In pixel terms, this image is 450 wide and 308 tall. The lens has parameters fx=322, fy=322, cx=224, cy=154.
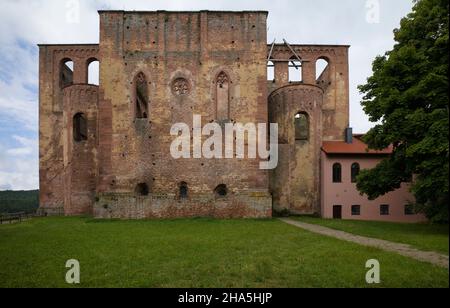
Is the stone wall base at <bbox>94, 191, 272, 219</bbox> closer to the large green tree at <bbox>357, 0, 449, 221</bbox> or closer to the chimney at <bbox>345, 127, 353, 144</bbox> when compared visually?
the large green tree at <bbox>357, 0, 449, 221</bbox>

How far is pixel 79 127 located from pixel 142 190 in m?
10.2

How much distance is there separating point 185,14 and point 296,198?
53.7 ft

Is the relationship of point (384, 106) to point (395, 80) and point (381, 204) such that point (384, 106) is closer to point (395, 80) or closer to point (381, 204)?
point (395, 80)

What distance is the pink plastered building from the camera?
80.3ft

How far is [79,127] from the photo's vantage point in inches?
1151

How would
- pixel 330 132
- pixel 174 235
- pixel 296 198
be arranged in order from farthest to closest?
pixel 330 132 < pixel 296 198 < pixel 174 235

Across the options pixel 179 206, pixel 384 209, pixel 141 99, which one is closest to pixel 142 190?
pixel 179 206

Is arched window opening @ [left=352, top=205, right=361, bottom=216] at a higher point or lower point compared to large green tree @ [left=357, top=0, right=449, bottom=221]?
lower

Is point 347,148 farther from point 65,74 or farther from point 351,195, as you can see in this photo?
point 65,74

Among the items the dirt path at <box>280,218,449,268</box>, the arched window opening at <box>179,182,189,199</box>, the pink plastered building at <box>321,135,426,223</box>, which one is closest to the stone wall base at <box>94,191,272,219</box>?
the arched window opening at <box>179,182,189,199</box>

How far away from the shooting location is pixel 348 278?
7.16 meters

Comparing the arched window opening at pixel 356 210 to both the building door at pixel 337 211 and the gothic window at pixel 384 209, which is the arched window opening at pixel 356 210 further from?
the gothic window at pixel 384 209

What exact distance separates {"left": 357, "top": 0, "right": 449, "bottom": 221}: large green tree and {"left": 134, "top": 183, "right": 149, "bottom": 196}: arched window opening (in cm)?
1468
